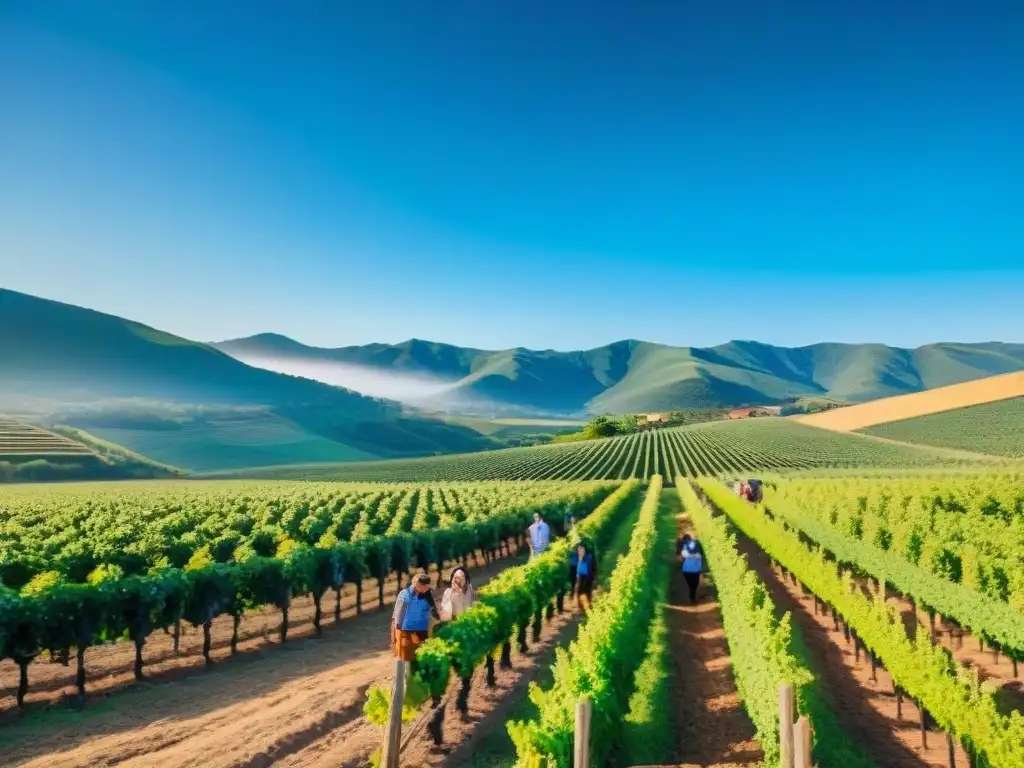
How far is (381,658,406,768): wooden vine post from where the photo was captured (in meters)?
7.62

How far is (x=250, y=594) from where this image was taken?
622 inches

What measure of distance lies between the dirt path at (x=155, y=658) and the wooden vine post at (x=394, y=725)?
25.7 ft

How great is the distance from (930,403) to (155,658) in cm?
12736

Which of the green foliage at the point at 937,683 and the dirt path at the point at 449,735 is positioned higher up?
the green foliage at the point at 937,683

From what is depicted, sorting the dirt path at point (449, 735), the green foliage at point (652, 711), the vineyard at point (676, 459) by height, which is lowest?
the vineyard at point (676, 459)

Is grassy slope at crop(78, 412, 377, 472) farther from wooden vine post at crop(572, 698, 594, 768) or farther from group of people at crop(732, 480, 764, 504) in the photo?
wooden vine post at crop(572, 698, 594, 768)

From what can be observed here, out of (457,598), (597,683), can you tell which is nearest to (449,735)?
(457,598)

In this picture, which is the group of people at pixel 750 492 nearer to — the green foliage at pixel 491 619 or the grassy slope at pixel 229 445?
the green foliage at pixel 491 619

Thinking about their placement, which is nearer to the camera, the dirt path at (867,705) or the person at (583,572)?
the dirt path at (867,705)

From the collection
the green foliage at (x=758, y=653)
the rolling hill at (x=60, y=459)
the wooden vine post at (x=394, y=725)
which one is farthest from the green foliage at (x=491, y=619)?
the rolling hill at (x=60, y=459)

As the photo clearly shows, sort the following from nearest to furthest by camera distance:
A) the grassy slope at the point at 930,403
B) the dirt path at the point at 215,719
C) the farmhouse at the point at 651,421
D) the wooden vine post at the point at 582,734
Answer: the wooden vine post at the point at 582,734, the dirt path at the point at 215,719, the grassy slope at the point at 930,403, the farmhouse at the point at 651,421

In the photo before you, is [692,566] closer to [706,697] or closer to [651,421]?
[706,697]

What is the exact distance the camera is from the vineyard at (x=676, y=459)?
7381 centimetres

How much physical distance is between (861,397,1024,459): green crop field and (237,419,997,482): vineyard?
523 centimetres
